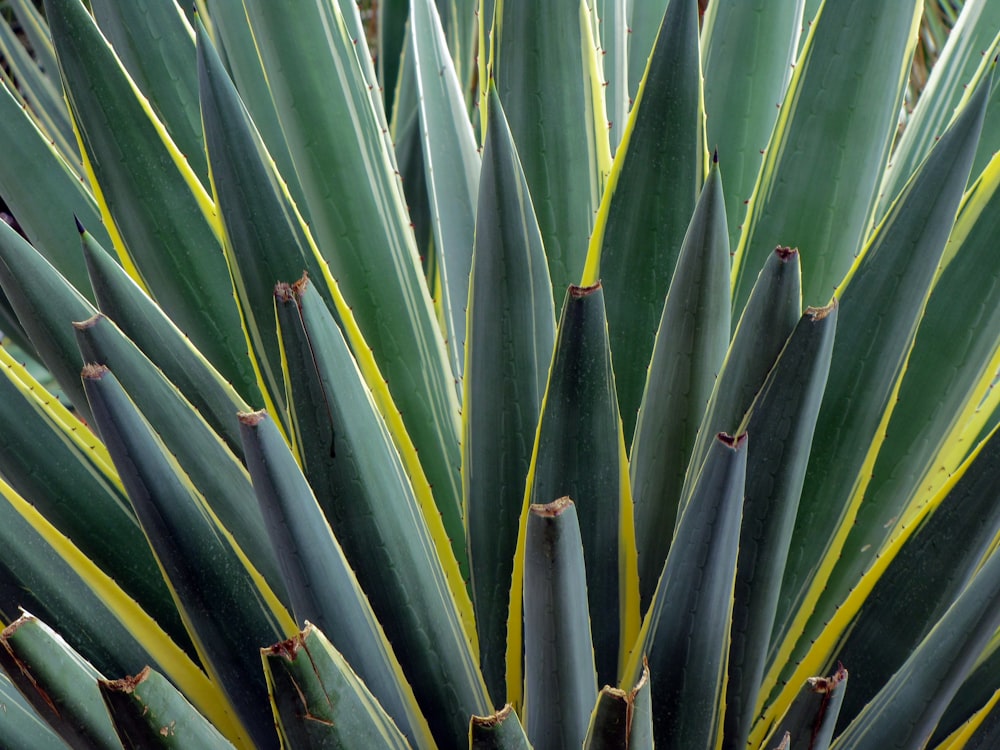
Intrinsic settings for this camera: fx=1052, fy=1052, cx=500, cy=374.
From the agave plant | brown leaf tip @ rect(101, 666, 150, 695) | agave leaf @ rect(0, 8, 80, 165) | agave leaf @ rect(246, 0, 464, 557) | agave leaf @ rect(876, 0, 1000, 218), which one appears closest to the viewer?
brown leaf tip @ rect(101, 666, 150, 695)

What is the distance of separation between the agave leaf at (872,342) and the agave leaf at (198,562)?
1.01 ft

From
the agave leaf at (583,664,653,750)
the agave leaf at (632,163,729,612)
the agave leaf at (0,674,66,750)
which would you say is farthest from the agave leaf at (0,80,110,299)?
the agave leaf at (583,664,653,750)

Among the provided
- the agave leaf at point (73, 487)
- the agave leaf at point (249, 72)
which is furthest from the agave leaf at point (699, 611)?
the agave leaf at point (249, 72)

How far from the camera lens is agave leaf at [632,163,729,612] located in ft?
1.79

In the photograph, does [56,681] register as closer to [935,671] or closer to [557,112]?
[935,671]

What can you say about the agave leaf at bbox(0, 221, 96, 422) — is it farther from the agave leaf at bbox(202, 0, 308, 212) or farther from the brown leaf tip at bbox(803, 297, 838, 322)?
the brown leaf tip at bbox(803, 297, 838, 322)

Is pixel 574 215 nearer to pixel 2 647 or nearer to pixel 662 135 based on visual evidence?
pixel 662 135

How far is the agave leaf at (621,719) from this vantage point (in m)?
0.38

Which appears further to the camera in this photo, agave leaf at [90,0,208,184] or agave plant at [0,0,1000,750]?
agave leaf at [90,0,208,184]

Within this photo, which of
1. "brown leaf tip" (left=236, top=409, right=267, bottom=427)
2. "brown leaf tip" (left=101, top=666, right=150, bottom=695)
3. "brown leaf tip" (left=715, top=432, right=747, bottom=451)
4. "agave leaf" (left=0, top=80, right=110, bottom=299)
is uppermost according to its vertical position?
"agave leaf" (left=0, top=80, right=110, bottom=299)

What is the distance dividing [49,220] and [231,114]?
0.95 ft

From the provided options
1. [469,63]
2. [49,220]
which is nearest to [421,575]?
[49,220]

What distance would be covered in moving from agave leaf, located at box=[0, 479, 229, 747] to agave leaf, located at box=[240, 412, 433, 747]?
13 centimetres

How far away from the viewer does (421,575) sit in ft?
1.76
